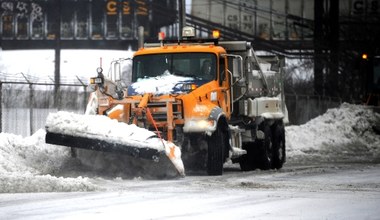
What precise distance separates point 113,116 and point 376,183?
17.2ft

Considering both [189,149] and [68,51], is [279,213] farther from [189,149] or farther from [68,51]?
[68,51]

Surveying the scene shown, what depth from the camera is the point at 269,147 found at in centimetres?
2477

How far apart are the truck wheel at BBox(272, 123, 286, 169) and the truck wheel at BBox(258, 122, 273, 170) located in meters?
0.18

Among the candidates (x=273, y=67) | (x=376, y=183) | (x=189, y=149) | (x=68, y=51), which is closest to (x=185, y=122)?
(x=189, y=149)

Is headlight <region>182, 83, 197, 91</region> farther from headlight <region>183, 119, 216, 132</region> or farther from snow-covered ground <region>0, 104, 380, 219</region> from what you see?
snow-covered ground <region>0, 104, 380, 219</region>

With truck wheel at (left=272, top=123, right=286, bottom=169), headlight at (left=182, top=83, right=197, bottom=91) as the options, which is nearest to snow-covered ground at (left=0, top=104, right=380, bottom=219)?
truck wheel at (left=272, top=123, right=286, bottom=169)

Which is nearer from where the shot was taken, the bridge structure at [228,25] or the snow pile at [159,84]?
the snow pile at [159,84]

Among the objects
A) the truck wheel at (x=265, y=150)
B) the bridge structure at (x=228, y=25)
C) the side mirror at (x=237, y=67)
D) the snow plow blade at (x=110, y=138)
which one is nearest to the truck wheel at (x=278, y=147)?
the truck wheel at (x=265, y=150)

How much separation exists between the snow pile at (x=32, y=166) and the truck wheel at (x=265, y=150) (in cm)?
521

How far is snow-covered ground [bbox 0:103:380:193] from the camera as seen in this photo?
55.2ft

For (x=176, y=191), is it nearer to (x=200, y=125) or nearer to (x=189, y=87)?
(x=200, y=125)

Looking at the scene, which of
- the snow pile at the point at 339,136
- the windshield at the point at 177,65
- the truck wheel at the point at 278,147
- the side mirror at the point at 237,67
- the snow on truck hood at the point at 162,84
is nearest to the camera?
the snow on truck hood at the point at 162,84

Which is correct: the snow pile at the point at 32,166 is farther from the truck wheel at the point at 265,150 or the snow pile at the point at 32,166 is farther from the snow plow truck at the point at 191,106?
the truck wheel at the point at 265,150

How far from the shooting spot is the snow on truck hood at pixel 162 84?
21.1 meters
